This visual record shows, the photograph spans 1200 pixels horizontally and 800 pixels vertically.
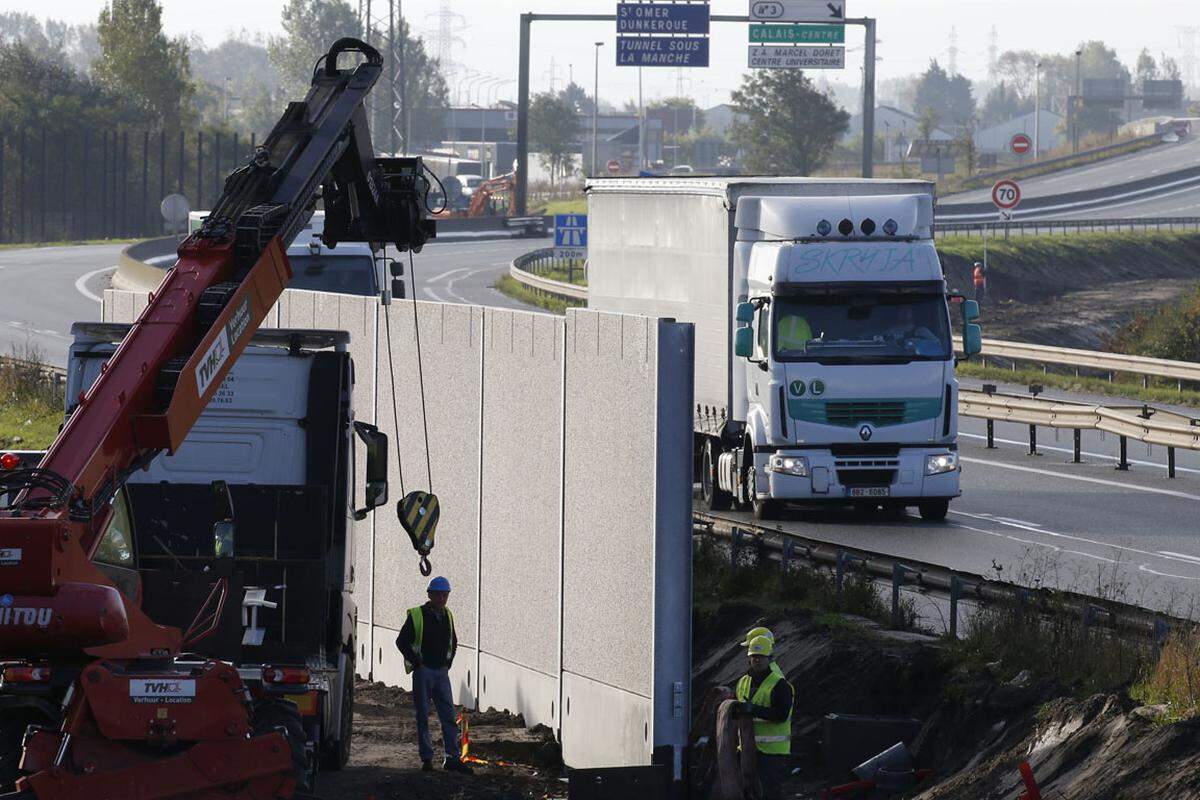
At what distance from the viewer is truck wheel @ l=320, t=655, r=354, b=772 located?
12188mm

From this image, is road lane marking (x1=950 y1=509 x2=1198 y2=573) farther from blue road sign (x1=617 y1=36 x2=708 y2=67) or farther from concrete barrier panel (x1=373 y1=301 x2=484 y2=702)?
blue road sign (x1=617 y1=36 x2=708 y2=67)

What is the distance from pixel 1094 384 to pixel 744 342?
19.1 m

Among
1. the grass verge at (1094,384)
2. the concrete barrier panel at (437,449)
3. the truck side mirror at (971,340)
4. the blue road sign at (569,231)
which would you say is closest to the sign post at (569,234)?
the blue road sign at (569,231)

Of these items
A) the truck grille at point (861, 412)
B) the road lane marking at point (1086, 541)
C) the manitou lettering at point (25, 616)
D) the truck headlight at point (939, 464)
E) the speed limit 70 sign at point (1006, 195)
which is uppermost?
the speed limit 70 sign at point (1006, 195)

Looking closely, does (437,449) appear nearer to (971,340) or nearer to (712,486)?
(712,486)

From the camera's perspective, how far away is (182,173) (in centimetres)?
10106

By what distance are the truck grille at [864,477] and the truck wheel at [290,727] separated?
1130cm

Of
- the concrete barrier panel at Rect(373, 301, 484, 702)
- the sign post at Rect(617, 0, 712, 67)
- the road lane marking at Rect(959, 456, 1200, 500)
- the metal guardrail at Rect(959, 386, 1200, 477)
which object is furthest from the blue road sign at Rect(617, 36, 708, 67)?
the concrete barrier panel at Rect(373, 301, 484, 702)

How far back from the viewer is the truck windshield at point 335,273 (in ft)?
83.5

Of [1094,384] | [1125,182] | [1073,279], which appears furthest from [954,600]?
[1125,182]

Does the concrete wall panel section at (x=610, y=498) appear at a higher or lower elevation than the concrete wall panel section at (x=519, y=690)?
higher

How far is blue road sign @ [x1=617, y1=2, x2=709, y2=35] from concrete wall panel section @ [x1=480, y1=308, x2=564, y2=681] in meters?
46.0

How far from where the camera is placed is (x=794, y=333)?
20.7m

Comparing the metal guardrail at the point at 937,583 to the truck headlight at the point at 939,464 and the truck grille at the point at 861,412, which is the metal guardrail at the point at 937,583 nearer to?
the truck grille at the point at 861,412
